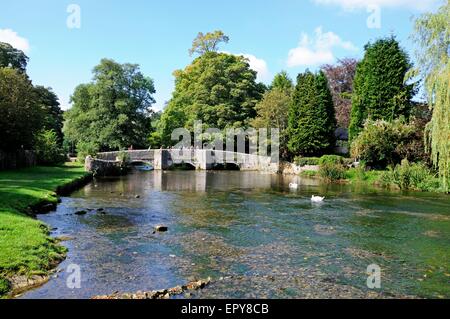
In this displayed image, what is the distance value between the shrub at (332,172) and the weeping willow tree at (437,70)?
2009cm

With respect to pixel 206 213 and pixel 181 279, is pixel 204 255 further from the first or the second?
pixel 206 213

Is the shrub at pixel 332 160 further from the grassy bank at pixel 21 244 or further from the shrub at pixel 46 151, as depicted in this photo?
the grassy bank at pixel 21 244

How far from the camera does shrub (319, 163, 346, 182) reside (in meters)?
39.3

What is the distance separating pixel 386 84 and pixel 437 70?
2584cm

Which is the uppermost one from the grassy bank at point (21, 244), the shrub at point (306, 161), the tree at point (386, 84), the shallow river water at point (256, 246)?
the tree at point (386, 84)

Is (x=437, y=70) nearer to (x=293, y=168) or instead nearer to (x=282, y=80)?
(x=293, y=168)

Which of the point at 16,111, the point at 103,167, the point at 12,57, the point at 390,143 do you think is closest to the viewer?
the point at 16,111

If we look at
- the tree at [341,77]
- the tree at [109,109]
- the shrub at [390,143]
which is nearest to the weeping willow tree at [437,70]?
the shrub at [390,143]

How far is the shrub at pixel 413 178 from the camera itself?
3069 centimetres

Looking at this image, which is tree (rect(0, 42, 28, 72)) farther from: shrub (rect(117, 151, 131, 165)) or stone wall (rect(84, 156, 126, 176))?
stone wall (rect(84, 156, 126, 176))

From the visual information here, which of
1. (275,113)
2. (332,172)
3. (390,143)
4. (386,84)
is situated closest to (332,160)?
(332,172)

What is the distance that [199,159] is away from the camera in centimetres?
5466

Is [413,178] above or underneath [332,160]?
underneath

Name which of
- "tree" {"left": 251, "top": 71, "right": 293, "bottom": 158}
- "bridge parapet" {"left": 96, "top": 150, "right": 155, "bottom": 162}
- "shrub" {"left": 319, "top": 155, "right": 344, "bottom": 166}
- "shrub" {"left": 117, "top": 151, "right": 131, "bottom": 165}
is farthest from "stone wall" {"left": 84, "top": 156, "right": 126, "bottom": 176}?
A: "shrub" {"left": 319, "top": 155, "right": 344, "bottom": 166}
